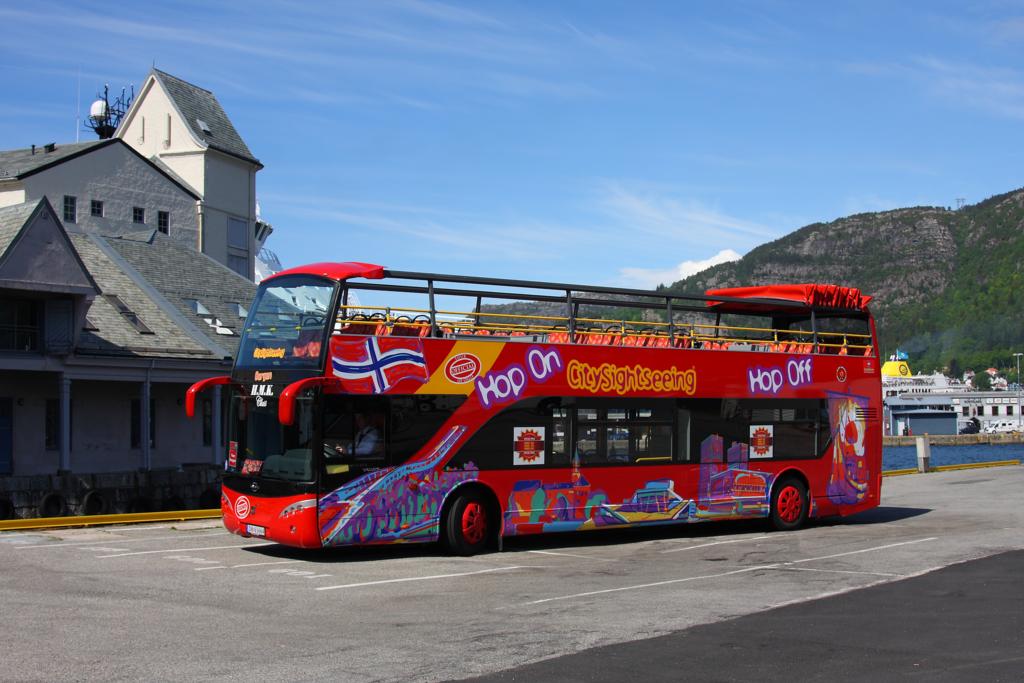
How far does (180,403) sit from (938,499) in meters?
24.4

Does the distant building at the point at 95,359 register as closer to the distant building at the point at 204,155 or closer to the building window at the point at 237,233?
the distant building at the point at 204,155

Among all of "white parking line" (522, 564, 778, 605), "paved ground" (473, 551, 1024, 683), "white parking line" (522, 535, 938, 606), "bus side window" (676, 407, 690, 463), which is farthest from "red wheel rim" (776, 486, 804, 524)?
"paved ground" (473, 551, 1024, 683)

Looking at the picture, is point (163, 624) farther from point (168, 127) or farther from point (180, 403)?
point (168, 127)

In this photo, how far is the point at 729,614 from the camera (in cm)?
1207

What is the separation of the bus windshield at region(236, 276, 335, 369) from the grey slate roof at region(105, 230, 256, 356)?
2274 cm

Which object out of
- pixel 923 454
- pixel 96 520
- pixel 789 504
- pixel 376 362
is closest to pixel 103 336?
pixel 96 520

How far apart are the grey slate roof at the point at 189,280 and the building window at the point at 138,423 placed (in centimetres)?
306

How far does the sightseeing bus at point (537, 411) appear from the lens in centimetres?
1617

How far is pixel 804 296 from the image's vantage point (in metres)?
22.2

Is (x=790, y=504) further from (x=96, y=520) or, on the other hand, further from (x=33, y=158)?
(x=33, y=158)

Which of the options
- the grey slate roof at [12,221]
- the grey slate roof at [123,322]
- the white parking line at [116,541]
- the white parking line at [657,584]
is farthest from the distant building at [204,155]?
the white parking line at [657,584]

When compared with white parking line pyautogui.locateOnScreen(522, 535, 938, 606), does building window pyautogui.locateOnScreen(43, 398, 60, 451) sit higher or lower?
higher

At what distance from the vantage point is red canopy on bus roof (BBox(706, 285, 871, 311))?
2222cm

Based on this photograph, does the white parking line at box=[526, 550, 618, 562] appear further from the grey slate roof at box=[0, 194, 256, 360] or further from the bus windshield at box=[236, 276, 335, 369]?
the grey slate roof at box=[0, 194, 256, 360]
